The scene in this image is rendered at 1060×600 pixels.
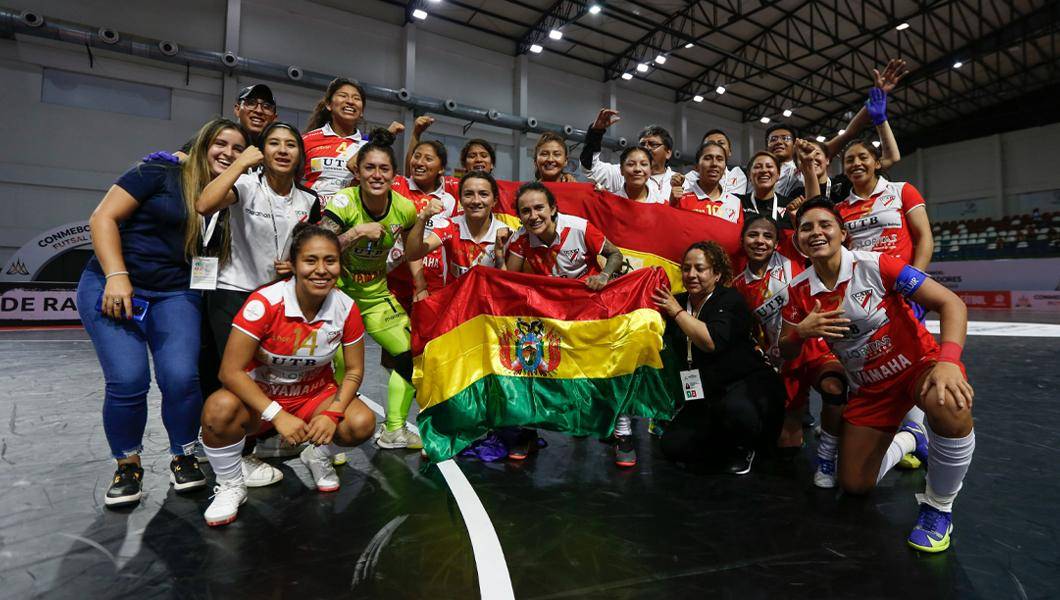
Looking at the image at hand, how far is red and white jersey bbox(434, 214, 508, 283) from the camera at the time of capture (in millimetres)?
3744

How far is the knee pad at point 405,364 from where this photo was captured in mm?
3471

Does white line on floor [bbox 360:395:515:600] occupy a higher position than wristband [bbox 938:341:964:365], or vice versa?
wristband [bbox 938:341:964:365]

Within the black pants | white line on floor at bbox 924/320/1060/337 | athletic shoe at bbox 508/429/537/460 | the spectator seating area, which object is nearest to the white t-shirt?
athletic shoe at bbox 508/429/537/460

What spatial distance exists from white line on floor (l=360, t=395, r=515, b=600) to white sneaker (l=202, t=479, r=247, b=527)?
103 cm

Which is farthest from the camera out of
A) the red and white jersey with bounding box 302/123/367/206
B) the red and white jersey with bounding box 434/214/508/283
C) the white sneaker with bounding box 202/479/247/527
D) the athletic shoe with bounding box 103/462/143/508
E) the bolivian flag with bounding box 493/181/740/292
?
the bolivian flag with bounding box 493/181/740/292

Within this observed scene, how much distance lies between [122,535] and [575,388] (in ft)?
7.74

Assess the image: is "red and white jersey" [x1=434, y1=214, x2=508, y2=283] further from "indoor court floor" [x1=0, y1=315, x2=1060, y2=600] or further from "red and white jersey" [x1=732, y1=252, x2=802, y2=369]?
"red and white jersey" [x1=732, y1=252, x2=802, y2=369]

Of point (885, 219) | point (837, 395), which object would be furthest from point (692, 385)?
point (885, 219)

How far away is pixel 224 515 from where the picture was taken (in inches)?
92.7

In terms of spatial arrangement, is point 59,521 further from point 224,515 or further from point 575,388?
point 575,388

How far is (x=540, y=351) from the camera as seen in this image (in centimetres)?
330

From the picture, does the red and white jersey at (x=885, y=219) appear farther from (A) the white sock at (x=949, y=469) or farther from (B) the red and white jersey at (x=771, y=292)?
(A) the white sock at (x=949, y=469)

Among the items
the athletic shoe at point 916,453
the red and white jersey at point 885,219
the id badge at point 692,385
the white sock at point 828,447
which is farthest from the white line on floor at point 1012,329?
the id badge at point 692,385

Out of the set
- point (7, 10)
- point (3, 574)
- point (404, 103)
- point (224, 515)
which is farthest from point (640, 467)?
point (7, 10)
